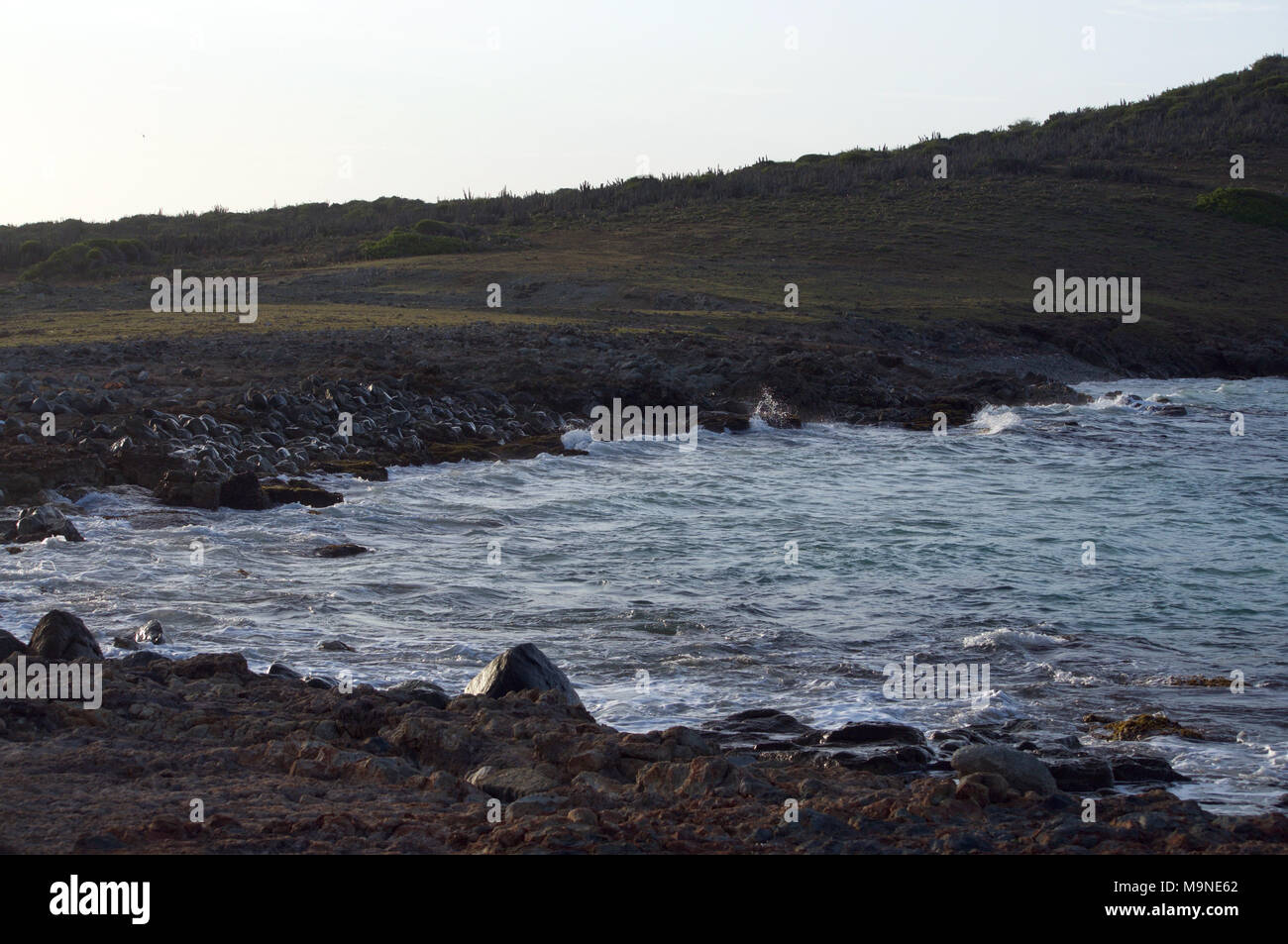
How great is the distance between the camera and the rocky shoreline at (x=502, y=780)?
15.8 feet

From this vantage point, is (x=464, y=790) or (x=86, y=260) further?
(x=86, y=260)

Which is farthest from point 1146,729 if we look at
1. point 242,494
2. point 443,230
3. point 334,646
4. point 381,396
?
point 443,230

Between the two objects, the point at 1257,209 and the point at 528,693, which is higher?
the point at 1257,209

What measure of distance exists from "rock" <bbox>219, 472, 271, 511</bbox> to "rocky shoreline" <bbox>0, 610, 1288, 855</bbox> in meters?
5.22

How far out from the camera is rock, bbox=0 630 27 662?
7004mm

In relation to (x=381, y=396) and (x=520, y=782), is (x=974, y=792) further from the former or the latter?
(x=381, y=396)

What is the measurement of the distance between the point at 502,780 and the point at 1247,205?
141 ft

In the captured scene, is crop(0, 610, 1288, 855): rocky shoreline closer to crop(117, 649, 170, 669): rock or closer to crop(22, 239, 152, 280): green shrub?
crop(117, 649, 170, 669): rock

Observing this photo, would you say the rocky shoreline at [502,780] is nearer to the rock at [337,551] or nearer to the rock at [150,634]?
the rock at [150,634]

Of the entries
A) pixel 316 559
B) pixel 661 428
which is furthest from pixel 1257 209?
pixel 316 559

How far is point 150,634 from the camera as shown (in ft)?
26.8
